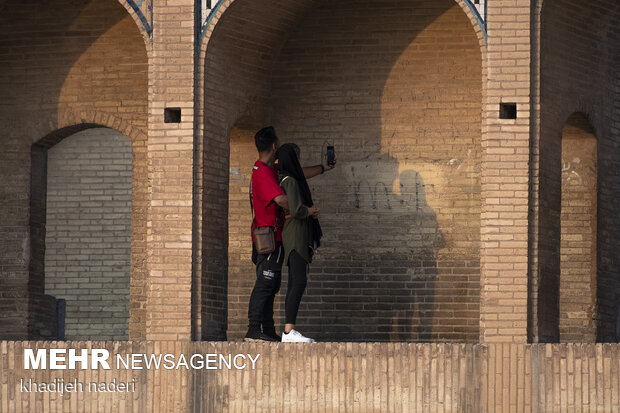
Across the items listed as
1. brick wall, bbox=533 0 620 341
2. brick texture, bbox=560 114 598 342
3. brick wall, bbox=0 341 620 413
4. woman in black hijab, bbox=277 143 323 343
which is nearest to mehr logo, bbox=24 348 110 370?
brick wall, bbox=0 341 620 413

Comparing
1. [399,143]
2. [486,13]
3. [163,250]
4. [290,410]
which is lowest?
[290,410]

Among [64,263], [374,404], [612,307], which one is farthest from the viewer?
[64,263]

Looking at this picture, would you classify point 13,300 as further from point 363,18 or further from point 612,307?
point 612,307

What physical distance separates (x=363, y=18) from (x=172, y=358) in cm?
421

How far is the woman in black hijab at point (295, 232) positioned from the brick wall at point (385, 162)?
1863 mm

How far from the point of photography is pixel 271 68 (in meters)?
15.3

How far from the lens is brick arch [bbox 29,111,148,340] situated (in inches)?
613

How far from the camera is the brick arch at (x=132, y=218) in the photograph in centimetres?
1557

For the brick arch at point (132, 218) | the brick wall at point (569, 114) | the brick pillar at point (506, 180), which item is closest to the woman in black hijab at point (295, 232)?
the brick pillar at point (506, 180)

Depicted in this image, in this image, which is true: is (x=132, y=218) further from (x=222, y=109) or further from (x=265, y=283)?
(x=265, y=283)

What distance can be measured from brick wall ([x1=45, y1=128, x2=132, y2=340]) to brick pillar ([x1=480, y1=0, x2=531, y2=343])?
878 cm

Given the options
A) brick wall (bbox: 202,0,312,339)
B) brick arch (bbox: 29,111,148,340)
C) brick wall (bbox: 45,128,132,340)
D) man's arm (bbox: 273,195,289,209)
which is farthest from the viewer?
brick wall (bbox: 45,128,132,340)

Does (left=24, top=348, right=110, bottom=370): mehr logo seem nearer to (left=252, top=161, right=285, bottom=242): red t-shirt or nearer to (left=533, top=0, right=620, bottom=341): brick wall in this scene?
(left=252, top=161, right=285, bottom=242): red t-shirt

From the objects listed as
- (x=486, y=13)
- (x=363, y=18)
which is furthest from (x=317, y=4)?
(x=486, y=13)
